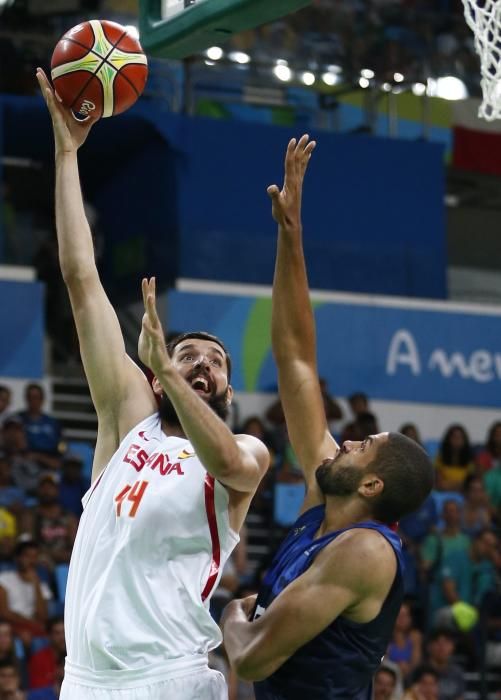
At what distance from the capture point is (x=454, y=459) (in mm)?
15000

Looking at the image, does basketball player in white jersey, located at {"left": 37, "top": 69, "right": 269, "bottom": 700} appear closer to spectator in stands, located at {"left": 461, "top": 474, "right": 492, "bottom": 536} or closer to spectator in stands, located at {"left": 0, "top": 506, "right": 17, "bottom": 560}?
spectator in stands, located at {"left": 0, "top": 506, "right": 17, "bottom": 560}

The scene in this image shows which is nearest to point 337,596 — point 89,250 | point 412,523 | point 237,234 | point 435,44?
point 89,250

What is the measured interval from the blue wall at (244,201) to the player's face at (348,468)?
11623mm

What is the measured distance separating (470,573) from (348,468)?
368 inches

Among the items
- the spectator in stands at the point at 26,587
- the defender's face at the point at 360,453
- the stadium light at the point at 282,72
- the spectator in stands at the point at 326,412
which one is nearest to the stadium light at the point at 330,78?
the stadium light at the point at 282,72

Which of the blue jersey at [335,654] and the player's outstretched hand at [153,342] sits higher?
the player's outstretched hand at [153,342]

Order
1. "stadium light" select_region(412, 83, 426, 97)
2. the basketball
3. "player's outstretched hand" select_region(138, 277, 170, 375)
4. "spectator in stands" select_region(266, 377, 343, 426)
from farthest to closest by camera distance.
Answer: "stadium light" select_region(412, 83, 426, 97), "spectator in stands" select_region(266, 377, 343, 426), the basketball, "player's outstretched hand" select_region(138, 277, 170, 375)

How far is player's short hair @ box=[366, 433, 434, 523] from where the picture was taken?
4500 mm

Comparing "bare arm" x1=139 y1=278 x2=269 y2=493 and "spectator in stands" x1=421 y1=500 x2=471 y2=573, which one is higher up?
"bare arm" x1=139 y1=278 x2=269 y2=493

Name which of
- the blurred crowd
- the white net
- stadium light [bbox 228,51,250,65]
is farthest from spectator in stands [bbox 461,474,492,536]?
the white net

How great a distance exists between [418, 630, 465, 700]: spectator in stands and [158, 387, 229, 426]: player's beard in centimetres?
789

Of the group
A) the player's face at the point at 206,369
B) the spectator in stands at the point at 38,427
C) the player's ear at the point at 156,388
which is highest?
the player's face at the point at 206,369

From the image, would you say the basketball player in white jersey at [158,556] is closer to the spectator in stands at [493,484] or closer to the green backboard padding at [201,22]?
the green backboard padding at [201,22]

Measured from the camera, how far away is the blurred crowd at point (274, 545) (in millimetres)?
11359
